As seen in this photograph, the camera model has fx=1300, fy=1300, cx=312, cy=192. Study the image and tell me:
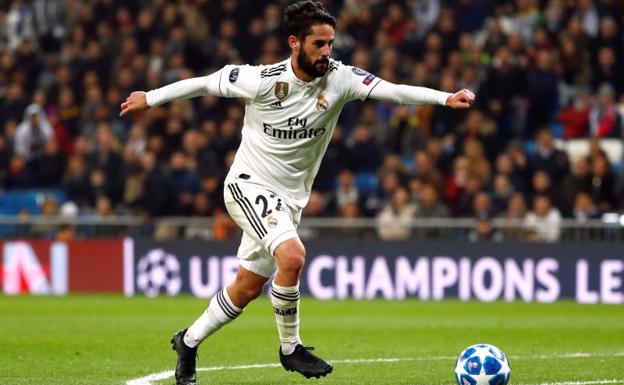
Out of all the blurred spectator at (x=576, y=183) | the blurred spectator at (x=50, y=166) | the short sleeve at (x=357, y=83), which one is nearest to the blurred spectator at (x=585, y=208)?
the blurred spectator at (x=576, y=183)

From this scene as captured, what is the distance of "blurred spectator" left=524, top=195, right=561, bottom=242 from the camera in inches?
745

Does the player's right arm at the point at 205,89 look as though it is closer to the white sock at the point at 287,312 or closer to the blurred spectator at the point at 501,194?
the white sock at the point at 287,312

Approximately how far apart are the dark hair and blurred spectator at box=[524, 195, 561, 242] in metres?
10.9

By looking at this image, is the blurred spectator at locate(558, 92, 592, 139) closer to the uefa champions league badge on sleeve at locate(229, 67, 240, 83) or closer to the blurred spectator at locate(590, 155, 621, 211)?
the blurred spectator at locate(590, 155, 621, 211)

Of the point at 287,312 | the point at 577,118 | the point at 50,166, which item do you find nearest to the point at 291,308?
the point at 287,312

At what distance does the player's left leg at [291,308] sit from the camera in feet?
26.9

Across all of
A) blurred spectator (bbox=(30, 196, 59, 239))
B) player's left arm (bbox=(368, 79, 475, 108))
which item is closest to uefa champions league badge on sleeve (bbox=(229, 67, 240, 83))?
player's left arm (bbox=(368, 79, 475, 108))

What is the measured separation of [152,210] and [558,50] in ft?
23.9

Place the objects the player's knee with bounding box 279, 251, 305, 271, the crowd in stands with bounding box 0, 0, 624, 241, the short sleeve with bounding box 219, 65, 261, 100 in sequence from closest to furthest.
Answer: the player's knee with bounding box 279, 251, 305, 271, the short sleeve with bounding box 219, 65, 261, 100, the crowd in stands with bounding box 0, 0, 624, 241

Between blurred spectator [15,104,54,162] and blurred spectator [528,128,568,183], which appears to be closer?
blurred spectator [528,128,568,183]

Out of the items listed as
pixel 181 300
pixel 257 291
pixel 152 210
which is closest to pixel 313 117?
pixel 257 291

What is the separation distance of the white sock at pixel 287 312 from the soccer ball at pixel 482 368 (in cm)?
117

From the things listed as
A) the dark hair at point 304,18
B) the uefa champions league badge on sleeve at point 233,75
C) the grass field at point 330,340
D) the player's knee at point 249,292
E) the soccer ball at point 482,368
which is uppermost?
the dark hair at point 304,18

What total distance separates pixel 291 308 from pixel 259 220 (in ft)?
2.00
